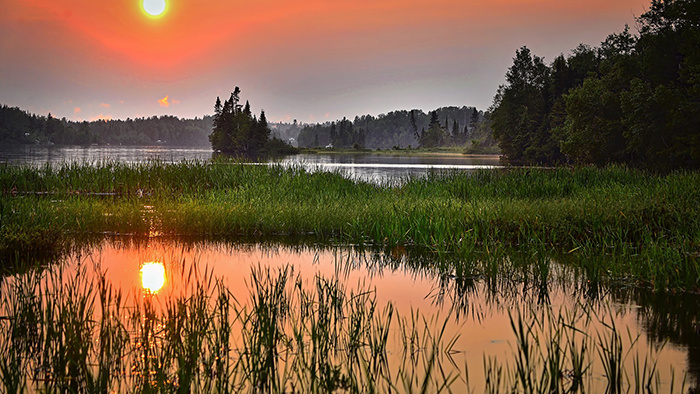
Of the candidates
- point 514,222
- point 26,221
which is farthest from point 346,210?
point 26,221

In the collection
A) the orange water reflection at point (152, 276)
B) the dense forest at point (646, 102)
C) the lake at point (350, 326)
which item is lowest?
the orange water reflection at point (152, 276)

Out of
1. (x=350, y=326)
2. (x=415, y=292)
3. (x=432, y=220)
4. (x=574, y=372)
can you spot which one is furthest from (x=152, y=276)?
(x=574, y=372)

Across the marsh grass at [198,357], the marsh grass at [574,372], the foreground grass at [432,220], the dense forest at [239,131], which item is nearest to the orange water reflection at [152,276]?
the marsh grass at [198,357]

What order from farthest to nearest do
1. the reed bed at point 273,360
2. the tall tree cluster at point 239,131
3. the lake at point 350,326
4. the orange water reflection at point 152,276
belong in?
1. the tall tree cluster at point 239,131
2. the orange water reflection at point 152,276
3. the lake at point 350,326
4. the reed bed at point 273,360

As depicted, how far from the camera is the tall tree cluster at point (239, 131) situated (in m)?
121

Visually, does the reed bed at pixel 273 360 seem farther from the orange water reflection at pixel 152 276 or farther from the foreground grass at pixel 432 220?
the foreground grass at pixel 432 220

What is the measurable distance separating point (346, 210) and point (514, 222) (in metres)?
5.72

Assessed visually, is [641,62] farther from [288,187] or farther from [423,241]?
[423,241]

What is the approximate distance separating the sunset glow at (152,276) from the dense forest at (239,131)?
10596 centimetres

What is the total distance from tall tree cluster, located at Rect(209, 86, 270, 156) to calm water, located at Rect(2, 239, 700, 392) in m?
107

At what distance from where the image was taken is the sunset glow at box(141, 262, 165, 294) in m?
10.4

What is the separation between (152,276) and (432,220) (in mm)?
7812

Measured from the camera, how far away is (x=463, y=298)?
32.7 ft

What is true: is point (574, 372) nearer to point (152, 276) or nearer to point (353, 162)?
point (152, 276)
